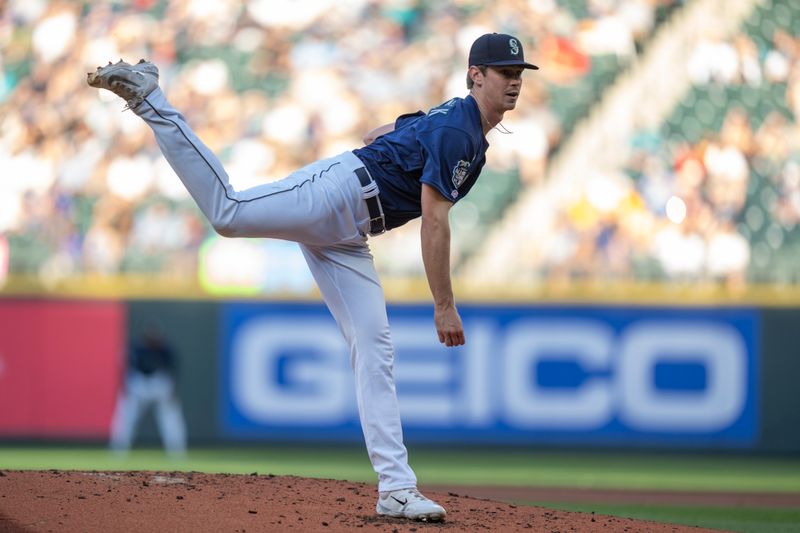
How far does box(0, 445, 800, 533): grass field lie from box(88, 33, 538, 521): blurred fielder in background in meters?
3.85

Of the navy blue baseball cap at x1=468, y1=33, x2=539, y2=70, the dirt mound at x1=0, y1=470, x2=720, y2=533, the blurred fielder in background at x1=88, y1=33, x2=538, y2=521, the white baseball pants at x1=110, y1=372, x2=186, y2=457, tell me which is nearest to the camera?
the dirt mound at x1=0, y1=470, x2=720, y2=533

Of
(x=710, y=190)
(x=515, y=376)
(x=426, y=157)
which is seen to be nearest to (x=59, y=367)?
(x=515, y=376)

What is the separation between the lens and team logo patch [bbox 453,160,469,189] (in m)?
4.39

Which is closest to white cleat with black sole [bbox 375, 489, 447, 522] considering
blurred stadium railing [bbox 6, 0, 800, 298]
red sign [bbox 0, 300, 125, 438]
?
blurred stadium railing [bbox 6, 0, 800, 298]

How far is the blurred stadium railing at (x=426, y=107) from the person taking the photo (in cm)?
1237

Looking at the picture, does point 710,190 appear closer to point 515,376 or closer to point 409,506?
point 515,376

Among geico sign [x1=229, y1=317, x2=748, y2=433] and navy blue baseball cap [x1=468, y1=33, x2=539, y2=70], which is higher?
navy blue baseball cap [x1=468, y1=33, x2=539, y2=70]

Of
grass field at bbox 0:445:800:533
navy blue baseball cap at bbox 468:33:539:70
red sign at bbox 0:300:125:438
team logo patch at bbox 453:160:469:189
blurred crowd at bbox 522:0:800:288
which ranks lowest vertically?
grass field at bbox 0:445:800:533

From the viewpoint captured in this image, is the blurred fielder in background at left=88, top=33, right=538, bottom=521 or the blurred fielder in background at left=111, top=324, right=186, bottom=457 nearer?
the blurred fielder in background at left=88, top=33, right=538, bottom=521

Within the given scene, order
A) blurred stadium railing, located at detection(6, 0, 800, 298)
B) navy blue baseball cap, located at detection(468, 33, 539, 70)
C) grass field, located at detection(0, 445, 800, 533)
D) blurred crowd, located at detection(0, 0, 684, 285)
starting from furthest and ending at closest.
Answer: blurred crowd, located at detection(0, 0, 684, 285) → blurred stadium railing, located at detection(6, 0, 800, 298) → grass field, located at detection(0, 445, 800, 533) → navy blue baseball cap, located at detection(468, 33, 539, 70)

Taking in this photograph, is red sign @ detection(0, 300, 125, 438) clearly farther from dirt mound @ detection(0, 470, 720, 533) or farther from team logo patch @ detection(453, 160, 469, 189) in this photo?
team logo patch @ detection(453, 160, 469, 189)

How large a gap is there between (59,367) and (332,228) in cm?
854

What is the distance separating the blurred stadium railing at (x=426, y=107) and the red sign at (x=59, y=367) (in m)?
0.29

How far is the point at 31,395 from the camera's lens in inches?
482
